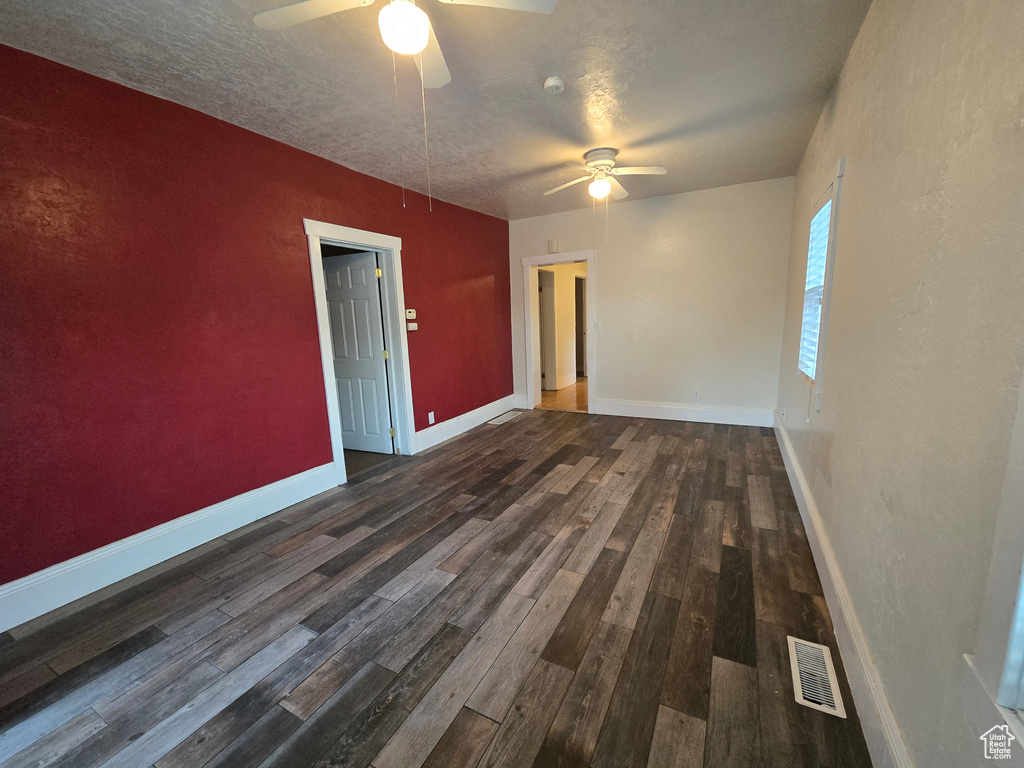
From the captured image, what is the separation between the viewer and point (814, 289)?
263cm

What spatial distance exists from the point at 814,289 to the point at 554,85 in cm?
212

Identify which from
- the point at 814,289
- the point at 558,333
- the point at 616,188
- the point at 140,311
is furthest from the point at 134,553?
the point at 558,333

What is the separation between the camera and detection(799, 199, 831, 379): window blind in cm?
240

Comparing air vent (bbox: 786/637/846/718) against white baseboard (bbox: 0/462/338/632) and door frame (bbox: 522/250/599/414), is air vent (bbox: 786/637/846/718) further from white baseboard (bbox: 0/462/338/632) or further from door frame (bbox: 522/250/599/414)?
door frame (bbox: 522/250/599/414)

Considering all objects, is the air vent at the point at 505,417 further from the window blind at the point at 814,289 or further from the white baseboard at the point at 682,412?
the window blind at the point at 814,289

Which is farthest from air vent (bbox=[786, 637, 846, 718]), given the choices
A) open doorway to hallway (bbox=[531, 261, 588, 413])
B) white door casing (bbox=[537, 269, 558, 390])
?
white door casing (bbox=[537, 269, 558, 390])

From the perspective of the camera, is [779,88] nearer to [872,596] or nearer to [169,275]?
[872,596]

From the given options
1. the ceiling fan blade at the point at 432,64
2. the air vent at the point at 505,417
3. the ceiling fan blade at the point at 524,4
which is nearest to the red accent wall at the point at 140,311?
the ceiling fan blade at the point at 432,64

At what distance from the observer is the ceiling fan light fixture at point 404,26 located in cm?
128

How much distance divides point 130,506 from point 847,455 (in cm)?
373

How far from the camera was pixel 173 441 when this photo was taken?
2.41 m

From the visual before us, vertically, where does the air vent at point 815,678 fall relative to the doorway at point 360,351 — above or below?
below

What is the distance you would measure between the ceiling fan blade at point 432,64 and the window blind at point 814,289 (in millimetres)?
2233

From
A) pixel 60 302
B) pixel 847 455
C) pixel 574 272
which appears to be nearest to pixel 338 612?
pixel 60 302
